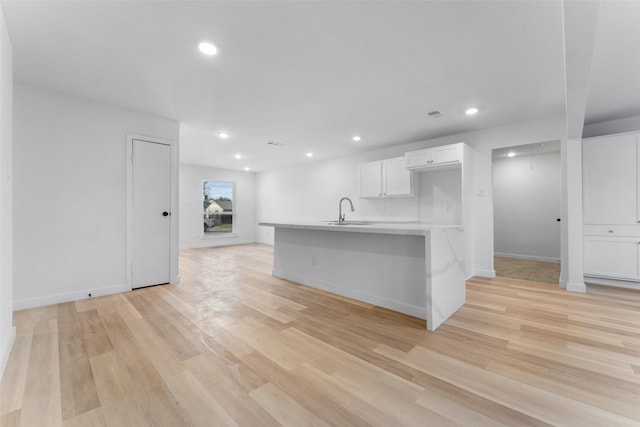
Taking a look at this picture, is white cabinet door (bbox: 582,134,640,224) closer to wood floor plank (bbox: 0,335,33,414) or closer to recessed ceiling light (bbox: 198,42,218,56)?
recessed ceiling light (bbox: 198,42,218,56)

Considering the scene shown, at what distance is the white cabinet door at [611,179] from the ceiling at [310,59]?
1.56 feet

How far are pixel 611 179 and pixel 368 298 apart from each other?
12.9 feet

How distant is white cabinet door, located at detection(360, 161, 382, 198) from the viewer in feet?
18.0

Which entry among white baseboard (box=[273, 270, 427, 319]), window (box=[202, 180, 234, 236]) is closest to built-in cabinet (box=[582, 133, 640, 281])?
white baseboard (box=[273, 270, 427, 319])

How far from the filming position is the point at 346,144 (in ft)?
18.2

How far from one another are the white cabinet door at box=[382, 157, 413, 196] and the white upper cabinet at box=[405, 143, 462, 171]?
22 centimetres

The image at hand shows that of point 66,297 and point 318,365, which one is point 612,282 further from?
point 66,297

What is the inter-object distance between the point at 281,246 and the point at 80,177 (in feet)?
9.03

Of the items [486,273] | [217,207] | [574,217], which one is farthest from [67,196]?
[574,217]

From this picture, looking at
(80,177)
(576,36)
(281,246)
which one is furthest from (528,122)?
(80,177)

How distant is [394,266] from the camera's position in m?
2.86

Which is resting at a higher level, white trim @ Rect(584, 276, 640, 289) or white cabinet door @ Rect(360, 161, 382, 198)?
white cabinet door @ Rect(360, 161, 382, 198)

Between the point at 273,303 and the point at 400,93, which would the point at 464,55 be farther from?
the point at 273,303

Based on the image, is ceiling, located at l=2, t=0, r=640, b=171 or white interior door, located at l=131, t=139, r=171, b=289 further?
white interior door, located at l=131, t=139, r=171, b=289
